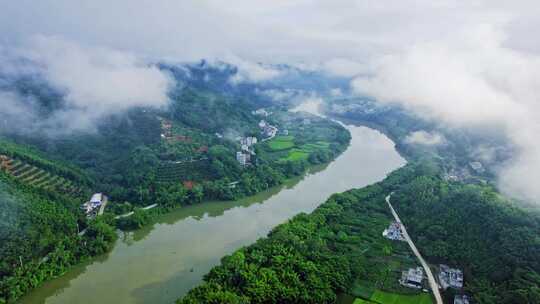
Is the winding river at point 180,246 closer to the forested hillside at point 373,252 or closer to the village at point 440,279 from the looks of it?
the forested hillside at point 373,252

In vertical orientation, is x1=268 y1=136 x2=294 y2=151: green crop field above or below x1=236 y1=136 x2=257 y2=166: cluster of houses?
above

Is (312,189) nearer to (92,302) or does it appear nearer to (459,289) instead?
(459,289)

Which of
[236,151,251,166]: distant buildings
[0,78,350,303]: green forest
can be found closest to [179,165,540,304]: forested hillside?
[0,78,350,303]: green forest

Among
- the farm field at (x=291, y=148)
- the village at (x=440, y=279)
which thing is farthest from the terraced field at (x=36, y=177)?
the village at (x=440, y=279)

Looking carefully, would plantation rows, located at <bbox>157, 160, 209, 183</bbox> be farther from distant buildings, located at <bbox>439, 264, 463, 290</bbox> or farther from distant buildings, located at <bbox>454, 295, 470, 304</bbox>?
distant buildings, located at <bbox>454, 295, 470, 304</bbox>

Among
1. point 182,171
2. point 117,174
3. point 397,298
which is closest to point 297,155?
point 182,171

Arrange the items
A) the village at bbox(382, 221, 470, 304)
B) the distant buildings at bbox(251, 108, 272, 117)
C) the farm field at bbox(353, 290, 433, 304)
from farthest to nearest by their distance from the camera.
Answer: the distant buildings at bbox(251, 108, 272, 117)
the village at bbox(382, 221, 470, 304)
the farm field at bbox(353, 290, 433, 304)

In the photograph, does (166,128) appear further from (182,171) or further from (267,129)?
(267,129)

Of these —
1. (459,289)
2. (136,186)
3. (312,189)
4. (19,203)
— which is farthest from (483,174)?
(19,203)
